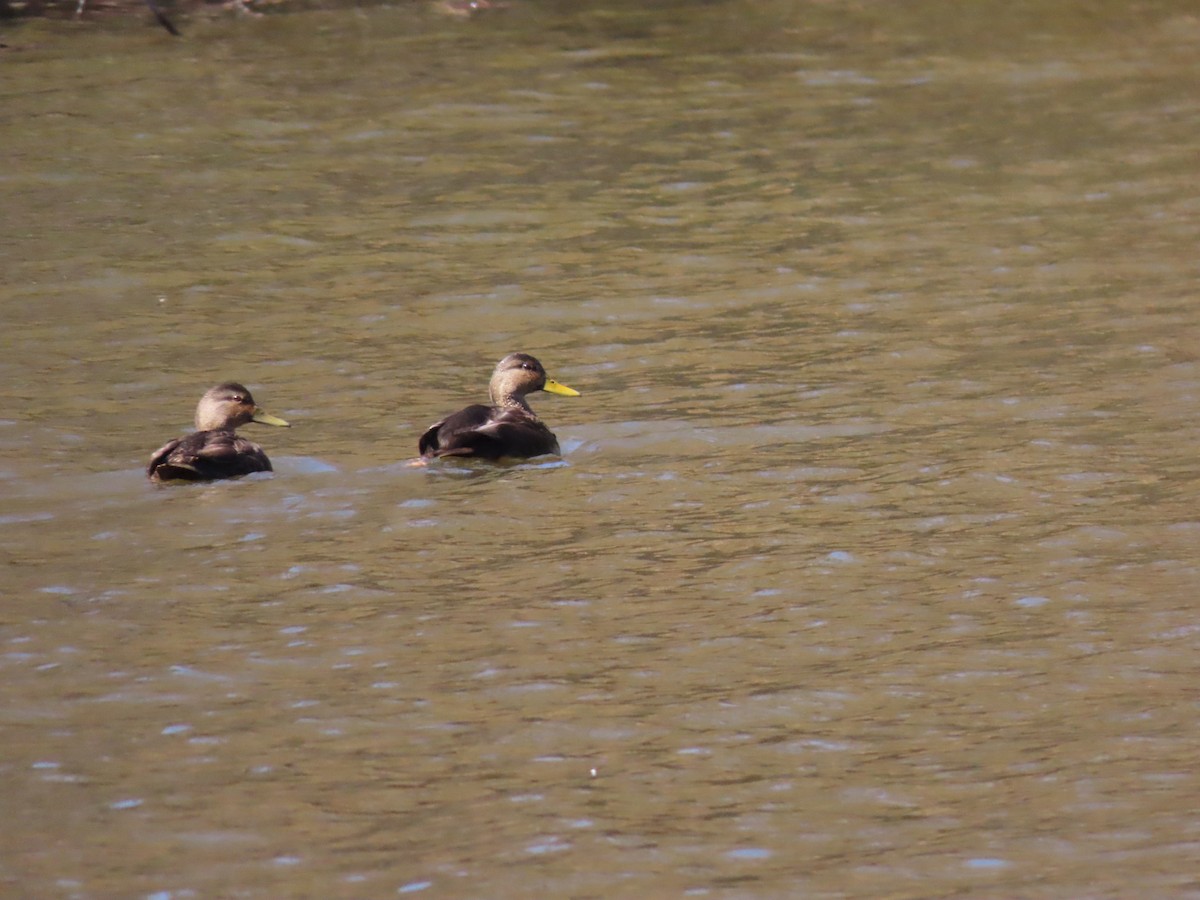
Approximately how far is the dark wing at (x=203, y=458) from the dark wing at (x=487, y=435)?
2.73 ft

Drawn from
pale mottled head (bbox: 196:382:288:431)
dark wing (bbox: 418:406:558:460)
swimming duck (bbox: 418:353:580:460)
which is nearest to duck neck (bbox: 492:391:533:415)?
swimming duck (bbox: 418:353:580:460)

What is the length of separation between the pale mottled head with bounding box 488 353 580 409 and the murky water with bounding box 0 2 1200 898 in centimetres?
24

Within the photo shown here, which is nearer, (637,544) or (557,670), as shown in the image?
(557,670)

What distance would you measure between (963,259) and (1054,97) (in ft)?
16.5

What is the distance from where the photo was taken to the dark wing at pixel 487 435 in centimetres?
970

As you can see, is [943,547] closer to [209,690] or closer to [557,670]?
[557,670]

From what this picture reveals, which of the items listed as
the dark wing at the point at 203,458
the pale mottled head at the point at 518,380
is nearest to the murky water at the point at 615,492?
the dark wing at the point at 203,458

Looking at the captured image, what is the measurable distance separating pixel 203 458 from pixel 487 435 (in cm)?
132

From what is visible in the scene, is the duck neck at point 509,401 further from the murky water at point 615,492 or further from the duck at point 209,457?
the duck at point 209,457

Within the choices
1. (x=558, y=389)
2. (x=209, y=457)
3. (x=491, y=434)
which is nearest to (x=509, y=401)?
(x=558, y=389)

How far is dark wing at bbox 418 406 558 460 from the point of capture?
31.8 ft

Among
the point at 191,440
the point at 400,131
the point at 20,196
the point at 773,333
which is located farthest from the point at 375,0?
the point at 191,440

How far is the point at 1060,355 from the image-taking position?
36.8 feet

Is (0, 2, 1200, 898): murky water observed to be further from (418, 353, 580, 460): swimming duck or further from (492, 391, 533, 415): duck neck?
(492, 391, 533, 415): duck neck
